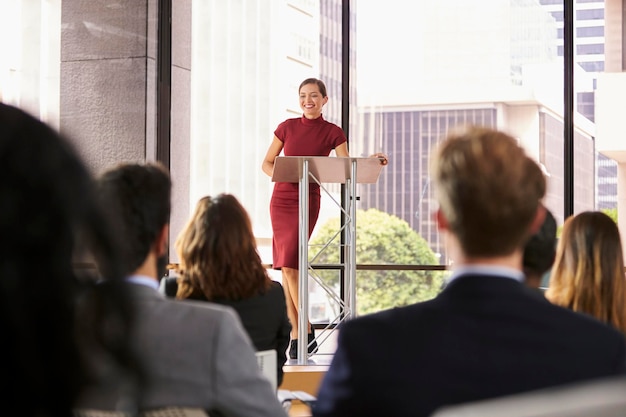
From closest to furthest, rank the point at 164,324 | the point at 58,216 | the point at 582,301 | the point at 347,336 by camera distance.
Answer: the point at 58,216 → the point at 347,336 → the point at 164,324 → the point at 582,301

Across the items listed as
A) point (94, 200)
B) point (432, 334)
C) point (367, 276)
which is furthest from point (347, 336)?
point (367, 276)

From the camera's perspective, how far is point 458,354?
4.10 ft

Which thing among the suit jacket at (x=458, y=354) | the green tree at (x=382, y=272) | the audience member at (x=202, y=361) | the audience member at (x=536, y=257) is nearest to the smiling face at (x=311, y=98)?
the green tree at (x=382, y=272)

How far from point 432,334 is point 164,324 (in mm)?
608

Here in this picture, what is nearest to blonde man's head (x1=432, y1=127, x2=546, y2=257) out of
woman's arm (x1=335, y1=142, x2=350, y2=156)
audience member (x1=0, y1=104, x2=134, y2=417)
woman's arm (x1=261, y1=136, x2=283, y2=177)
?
audience member (x1=0, y1=104, x2=134, y2=417)

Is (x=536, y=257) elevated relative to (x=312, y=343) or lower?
elevated

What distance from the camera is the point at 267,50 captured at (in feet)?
25.5

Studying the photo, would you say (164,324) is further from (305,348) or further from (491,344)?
(305,348)

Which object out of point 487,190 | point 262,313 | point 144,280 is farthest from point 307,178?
point 487,190

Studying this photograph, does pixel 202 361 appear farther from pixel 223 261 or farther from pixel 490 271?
pixel 223 261

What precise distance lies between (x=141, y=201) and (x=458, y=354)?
90cm

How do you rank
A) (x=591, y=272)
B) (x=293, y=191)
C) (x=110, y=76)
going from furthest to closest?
(x=110, y=76) → (x=293, y=191) → (x=591, y=272)

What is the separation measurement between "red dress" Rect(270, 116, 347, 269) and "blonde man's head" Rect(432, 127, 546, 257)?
4.42m

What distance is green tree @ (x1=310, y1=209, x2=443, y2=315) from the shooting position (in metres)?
7.38
